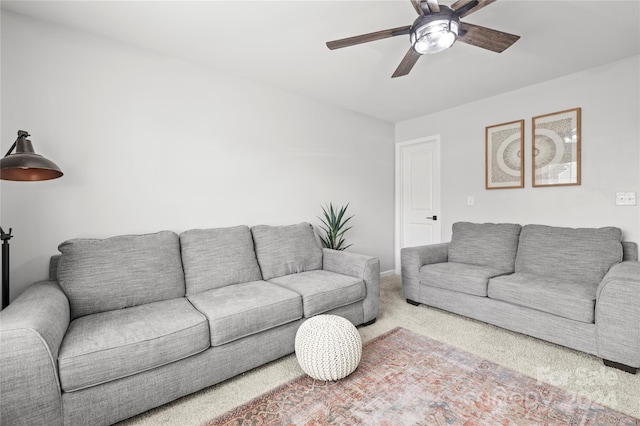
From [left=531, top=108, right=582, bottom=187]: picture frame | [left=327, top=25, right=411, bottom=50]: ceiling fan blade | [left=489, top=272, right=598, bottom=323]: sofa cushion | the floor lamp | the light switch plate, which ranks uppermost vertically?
[left=327, top=25, right=411, bottom=50]: ceiling fan blade

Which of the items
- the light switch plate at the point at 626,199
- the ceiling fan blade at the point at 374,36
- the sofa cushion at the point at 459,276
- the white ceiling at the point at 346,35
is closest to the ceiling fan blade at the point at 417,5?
the ceiling fan blade at the point at 374,36

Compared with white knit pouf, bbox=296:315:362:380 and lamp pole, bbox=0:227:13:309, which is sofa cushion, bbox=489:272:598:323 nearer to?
white knit pouf, bbox=296:315:362:380

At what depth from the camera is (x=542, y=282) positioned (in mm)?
2596

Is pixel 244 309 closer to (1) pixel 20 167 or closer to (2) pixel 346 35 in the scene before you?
(1) pixel 20 167

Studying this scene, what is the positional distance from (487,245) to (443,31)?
2.40 m

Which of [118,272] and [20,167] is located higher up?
[20,167]

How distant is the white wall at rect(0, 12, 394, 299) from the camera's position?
215 centimetres

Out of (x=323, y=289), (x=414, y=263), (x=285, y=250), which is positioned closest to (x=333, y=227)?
(x=285, y=250)

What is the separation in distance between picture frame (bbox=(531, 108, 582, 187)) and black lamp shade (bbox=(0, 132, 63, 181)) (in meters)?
4.28

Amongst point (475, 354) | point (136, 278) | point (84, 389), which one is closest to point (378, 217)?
point (475, 354)

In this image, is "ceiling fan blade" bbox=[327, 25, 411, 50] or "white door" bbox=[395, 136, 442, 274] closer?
"ceiling fan blade" bbox=[327, 25, 411, 50]

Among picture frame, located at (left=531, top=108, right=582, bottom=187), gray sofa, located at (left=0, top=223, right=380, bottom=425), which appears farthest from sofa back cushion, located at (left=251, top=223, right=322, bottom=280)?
picture frame, located at (left=531, top=108, right=582, bottom=187)

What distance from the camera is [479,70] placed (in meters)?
3.02

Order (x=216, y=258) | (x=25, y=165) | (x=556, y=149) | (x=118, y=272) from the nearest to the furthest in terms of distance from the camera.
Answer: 1. (x=25, y=165)
2. (x=118, y=272)
3. (x=216, y=258)
4. (x=556, y=149)
